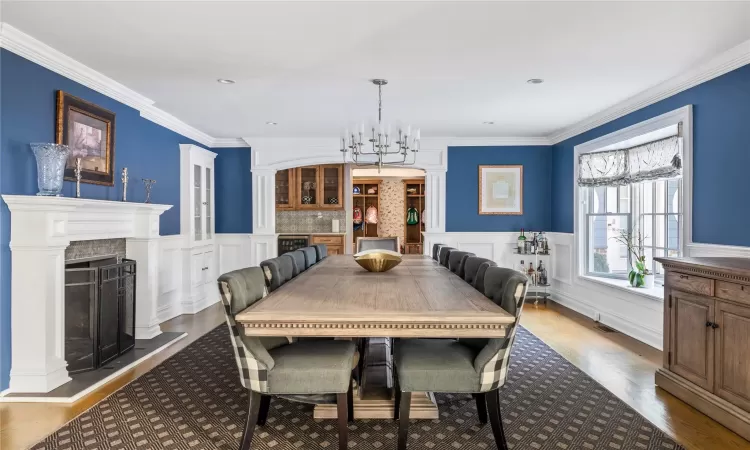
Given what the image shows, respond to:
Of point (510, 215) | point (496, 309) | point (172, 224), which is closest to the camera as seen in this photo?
point (496, 309)

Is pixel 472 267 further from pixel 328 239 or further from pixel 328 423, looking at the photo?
pixel 328 239

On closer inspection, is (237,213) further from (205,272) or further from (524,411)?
(524,411)

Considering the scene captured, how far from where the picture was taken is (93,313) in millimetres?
3545

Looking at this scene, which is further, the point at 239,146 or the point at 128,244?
the point at 239,146

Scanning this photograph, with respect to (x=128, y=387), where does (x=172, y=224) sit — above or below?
above

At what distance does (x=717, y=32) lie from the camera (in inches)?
116

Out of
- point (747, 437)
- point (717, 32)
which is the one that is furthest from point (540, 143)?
point (747, 437)

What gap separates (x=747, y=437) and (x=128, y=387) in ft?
12.6

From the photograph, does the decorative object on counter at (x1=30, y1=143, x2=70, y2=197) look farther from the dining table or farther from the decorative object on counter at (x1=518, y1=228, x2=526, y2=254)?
the decorative object on counter at (x1=518, y1=228, x2=526, y2=254)

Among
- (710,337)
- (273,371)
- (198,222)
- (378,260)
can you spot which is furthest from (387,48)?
(198,222)

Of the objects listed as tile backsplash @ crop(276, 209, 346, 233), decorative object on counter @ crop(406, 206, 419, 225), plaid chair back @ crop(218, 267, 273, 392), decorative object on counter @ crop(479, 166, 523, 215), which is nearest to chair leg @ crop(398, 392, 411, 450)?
plaid chair back @ crop(218, 267, 273, 392)

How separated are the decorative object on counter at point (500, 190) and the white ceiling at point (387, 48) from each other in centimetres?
193

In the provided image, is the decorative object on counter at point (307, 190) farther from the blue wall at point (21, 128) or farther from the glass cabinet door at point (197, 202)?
the blue wall at point (21, 128)

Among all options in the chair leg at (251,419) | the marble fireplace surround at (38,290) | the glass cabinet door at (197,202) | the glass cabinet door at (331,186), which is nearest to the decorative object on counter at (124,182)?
the marble fireplace surround at (38,290)
